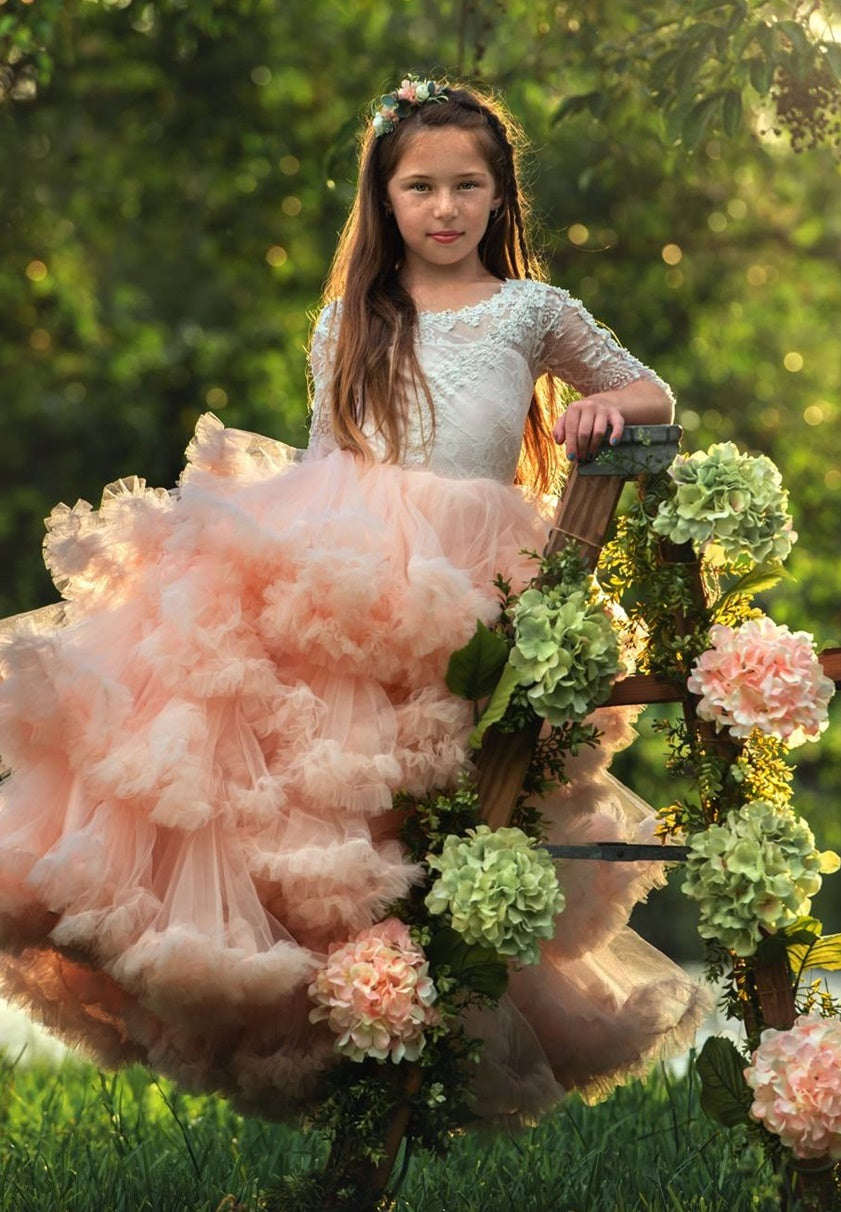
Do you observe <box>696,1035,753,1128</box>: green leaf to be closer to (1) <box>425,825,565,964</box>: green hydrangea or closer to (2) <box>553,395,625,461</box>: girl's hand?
(1) <box>425,825,565,964</box>: green hydrangea

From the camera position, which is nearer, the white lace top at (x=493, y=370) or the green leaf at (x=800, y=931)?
the green leaf at (x=800, y=931)

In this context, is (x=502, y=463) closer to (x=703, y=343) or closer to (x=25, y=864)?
(x=25, y=864)

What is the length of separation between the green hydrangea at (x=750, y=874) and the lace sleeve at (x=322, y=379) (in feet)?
3.24

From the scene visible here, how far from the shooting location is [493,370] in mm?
2902

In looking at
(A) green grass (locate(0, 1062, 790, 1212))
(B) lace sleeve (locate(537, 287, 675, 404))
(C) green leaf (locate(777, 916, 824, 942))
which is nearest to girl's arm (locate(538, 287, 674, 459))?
(B) lace sleeve (locate(537, 287, 675, 404))

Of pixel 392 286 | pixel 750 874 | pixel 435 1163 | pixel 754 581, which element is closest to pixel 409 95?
pixel 392 286

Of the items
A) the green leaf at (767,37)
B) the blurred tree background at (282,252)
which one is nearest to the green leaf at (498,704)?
the green leaf at (767,37)

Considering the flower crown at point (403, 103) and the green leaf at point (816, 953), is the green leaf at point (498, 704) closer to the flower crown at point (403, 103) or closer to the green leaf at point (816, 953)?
the green leaf at point (816, 953)

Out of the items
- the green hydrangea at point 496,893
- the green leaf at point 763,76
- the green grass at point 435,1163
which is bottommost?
the green grass at point 435,1163

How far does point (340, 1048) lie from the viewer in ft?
8.12

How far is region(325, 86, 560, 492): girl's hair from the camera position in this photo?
2.90 m

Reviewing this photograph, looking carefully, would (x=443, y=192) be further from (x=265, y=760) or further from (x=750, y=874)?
(x=750, y=874)

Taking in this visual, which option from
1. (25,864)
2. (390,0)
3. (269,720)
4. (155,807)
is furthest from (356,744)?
(390,0)

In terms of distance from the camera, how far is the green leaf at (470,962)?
8.25 feet
